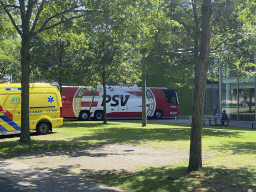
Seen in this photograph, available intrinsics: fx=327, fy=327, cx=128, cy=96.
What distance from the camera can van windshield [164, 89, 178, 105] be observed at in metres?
36.0

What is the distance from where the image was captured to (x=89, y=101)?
3278 cm

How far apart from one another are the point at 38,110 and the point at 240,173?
36.1ft

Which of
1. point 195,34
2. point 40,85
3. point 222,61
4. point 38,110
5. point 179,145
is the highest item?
point 195,34

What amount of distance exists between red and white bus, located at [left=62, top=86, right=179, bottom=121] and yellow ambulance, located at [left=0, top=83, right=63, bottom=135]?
1412cm

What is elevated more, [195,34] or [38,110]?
[195,34]

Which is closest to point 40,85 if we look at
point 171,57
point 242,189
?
point 171,57

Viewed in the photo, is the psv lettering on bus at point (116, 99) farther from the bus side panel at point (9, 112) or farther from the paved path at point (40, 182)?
the paved path at point (40, 182)

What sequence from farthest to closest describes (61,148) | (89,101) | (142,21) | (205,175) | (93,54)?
1. (89,101)
2. (93,54)
3. (142,21)
4. (61,148)
5. (205,175)

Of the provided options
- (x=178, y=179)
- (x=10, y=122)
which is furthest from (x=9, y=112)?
(x=178, y=179)

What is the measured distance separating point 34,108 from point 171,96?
892 inches

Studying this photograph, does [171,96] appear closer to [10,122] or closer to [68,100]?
[68,100]

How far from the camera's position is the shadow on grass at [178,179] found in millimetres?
5945

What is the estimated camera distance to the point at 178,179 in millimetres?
6531

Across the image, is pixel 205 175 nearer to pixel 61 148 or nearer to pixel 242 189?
pixel 242 189
